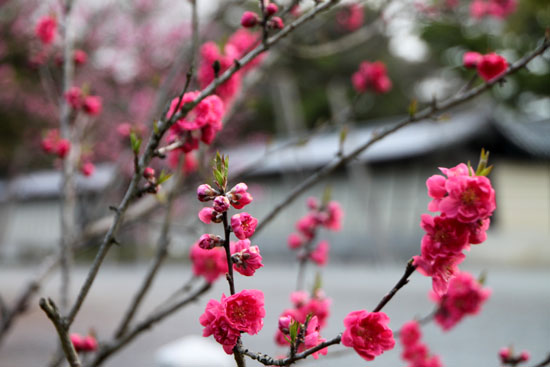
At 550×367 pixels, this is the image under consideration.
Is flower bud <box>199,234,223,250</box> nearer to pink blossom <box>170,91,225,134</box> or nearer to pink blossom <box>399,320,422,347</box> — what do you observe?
pink blossom <box>170,91,225,134</box>

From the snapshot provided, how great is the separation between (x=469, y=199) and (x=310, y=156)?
12.7m

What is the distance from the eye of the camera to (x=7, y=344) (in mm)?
5078

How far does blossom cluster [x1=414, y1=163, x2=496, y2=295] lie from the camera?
0.74 m

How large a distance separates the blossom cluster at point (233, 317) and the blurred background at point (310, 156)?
0.63m

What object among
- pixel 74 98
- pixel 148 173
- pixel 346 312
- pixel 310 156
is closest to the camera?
pixel 148 173

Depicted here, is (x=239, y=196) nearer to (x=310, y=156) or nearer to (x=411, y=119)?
(x=411, y=119)

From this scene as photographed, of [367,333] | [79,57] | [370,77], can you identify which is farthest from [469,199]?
[79,57]

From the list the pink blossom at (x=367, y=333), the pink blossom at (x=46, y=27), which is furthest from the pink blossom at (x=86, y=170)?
the pink blossom at (x=367, y=333)

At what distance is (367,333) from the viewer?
76 centimetres

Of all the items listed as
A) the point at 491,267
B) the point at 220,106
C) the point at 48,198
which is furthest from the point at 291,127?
the point at 220,106

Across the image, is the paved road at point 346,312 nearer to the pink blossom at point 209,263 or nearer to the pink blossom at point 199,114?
the pink blossom at point 209,263

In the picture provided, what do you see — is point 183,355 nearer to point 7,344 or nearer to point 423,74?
point 7,344

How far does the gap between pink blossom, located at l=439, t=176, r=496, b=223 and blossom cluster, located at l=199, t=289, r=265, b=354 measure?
1.00 ft

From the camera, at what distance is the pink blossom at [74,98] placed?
1874 mm
